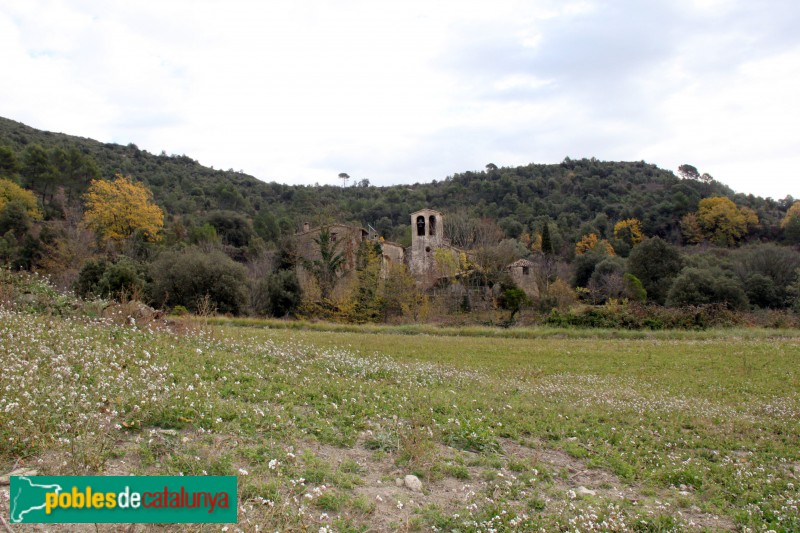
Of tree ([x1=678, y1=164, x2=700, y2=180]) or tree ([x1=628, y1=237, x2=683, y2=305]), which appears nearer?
tree ([x1=628, y1=237, x2=683, y2=305])

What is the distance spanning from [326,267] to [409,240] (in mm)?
23985

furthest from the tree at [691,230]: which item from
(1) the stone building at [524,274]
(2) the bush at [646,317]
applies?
(2) the bush at [646,317]

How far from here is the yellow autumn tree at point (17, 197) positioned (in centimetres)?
4616

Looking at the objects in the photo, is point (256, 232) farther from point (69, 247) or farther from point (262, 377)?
point (262, 377)

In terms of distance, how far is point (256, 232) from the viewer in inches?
2437

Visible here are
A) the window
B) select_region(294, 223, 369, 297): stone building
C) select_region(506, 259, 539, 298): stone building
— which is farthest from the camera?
the window

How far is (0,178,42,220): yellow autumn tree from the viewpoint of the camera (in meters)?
46.2

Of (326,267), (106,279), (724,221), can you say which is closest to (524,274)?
(326,267)

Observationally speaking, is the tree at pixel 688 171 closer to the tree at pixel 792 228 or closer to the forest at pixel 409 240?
the forest at pixel 409 240

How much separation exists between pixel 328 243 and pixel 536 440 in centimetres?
3841

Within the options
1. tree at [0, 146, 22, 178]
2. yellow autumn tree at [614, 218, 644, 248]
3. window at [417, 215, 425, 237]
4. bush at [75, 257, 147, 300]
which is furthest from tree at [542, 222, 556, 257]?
tree at [0, 146, 22, 178]

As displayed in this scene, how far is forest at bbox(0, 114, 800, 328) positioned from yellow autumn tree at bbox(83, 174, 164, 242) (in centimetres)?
14
